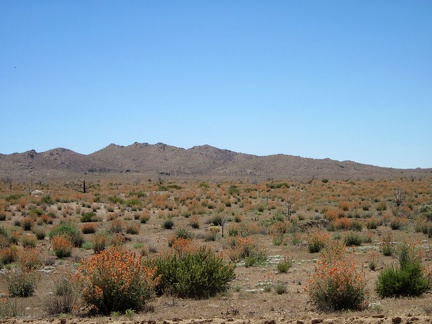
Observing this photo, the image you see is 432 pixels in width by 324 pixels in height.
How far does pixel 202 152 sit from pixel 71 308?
149m

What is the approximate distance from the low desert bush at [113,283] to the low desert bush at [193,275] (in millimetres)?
1443

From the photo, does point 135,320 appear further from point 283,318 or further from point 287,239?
point 287,239

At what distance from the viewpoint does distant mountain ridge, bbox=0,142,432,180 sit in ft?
416

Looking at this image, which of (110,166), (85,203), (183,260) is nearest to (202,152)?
(110,166)

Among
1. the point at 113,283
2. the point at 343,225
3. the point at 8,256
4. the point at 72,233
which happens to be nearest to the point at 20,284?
the point at 113,283

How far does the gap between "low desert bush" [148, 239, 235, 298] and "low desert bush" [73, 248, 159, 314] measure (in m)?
1.44

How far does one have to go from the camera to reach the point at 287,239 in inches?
945

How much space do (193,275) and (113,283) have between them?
2.55m

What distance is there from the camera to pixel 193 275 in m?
13.0

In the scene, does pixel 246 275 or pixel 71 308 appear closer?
pixel 71 308

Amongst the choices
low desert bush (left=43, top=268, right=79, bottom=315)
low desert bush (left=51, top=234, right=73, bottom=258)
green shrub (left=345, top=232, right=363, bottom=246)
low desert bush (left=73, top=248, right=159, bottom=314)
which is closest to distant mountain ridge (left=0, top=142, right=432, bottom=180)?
green shrub (left=345, top=232, right=363, bottom=246)

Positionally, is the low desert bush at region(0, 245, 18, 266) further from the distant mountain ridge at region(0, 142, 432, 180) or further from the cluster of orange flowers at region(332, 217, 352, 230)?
the distant mountain ridge at region(0, 142, 432, 180)

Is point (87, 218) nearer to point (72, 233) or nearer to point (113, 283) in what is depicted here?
point (72, 233)

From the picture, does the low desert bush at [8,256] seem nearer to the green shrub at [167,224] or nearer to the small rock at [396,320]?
the green shrub at [167,224]
